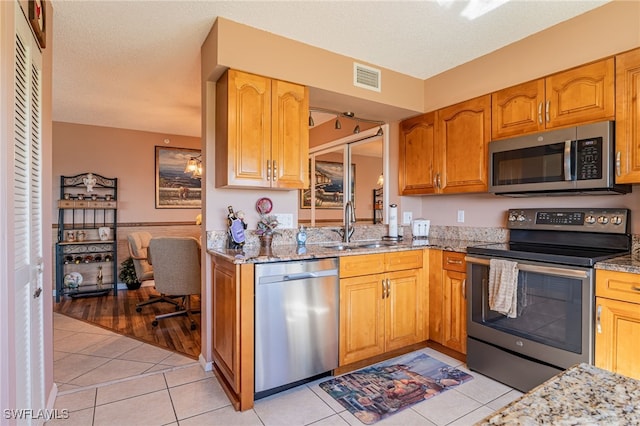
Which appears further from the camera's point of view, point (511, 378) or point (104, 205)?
point (104, 205)

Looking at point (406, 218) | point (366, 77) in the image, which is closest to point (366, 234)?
point (406, 218)

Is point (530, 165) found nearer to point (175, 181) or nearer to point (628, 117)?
point (628, 117)

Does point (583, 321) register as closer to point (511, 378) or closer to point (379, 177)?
point (511, 378)

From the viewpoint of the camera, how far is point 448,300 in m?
2.74

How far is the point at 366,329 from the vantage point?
253 cm

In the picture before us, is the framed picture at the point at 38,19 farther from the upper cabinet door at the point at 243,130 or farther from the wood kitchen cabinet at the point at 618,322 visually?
the wood kitchen cabinet at the point at 618,322

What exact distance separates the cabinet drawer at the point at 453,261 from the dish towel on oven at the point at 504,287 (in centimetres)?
31

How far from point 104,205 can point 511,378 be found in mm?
5261

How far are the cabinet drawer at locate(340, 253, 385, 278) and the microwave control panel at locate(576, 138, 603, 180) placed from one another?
140 cm

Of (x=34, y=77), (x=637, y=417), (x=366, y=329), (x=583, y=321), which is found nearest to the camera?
(x=637, y=417)

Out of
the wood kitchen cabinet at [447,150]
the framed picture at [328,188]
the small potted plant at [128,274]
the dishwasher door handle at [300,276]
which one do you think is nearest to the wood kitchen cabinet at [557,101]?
the wood kitchen cabinet at [447,150]

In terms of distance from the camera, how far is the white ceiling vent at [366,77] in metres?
2.84

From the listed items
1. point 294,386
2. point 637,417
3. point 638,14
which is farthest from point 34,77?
point 638,14

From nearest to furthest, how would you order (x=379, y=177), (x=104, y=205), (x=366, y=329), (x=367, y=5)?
(x=367, y=5) → (x=366, y=329) → (x=379, y=177) → (x=104, y=205)
